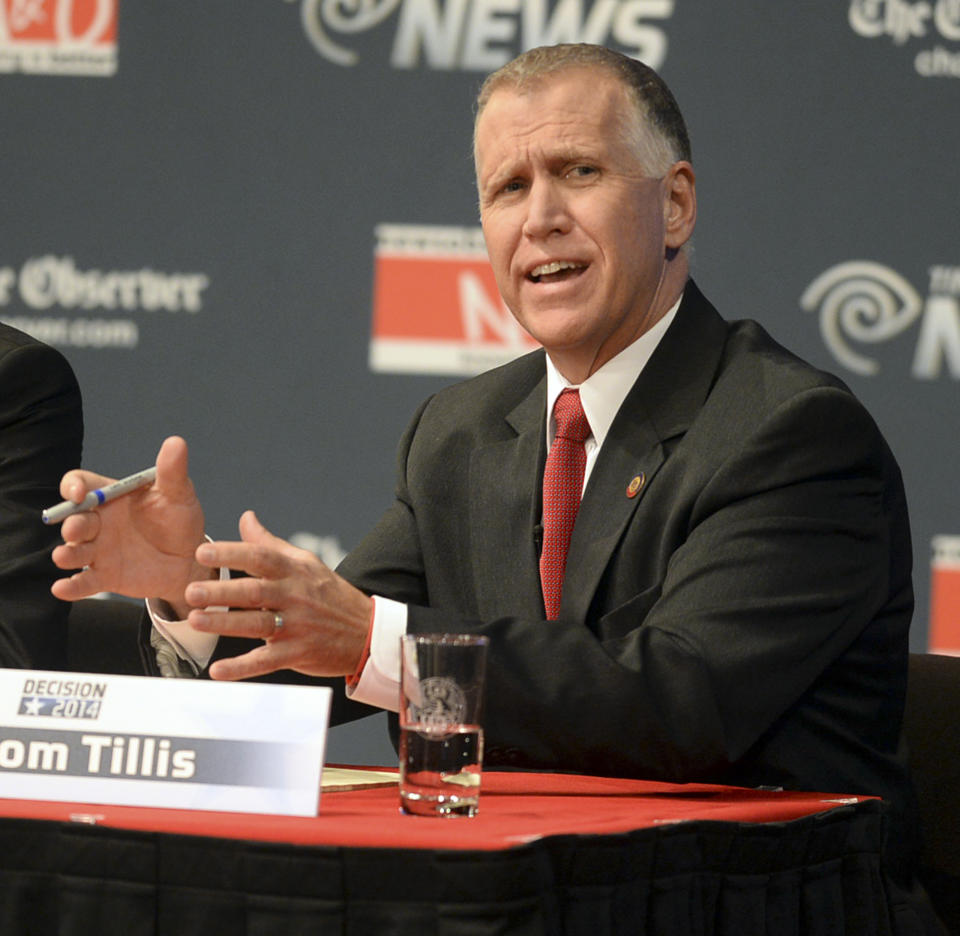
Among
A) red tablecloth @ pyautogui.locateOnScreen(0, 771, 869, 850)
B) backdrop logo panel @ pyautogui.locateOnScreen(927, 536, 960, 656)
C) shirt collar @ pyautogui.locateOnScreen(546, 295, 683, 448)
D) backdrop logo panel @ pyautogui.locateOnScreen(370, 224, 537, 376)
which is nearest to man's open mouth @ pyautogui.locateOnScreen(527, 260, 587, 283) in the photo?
shirt collar @ pyautogui.locateOnScreen(546, 295, 683, 448)

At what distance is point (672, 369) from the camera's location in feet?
7.50

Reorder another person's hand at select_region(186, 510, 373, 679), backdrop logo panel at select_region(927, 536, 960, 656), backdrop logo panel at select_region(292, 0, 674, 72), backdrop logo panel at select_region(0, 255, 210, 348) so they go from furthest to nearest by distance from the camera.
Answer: backdrop logo panel at select_region(0, 255, 210, 348) < backdrop logo panel at select_region(292, 0, 674, 72) < backdrop logo panel at select_region(927, 536, 960, 656) < another person's hand at select_region(186, 510, 373, 679)

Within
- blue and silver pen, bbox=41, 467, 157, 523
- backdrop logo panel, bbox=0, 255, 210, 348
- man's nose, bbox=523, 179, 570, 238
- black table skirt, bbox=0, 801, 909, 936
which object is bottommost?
black table skirt, bbox=0, 801, 909, 936

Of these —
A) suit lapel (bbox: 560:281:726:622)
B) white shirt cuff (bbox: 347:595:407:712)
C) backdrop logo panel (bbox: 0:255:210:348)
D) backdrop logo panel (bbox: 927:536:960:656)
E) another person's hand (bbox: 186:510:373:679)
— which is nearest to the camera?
another person's hand (bbox: 186:510:373:679)

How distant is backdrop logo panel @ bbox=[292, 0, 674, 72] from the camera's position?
3.65 meters

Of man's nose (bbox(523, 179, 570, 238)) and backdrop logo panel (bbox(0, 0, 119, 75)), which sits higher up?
backdrop logo panel (bbox(0, 0, 119, 75))

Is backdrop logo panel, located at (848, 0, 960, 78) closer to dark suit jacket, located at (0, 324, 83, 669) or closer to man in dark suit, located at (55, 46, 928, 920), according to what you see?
man in dark suit, located at (55, 46, 928, 920)

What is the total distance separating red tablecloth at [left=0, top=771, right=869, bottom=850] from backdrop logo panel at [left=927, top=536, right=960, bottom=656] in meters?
1.90

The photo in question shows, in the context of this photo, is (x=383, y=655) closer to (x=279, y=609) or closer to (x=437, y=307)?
(x=279, y=609)

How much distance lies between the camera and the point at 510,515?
7.50ft

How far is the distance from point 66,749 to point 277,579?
12.5 inches

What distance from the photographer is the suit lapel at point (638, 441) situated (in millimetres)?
2109

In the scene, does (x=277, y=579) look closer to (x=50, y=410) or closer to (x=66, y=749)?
(x=66, y=749)

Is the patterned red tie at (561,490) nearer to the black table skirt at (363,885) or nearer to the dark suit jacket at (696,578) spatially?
the dark suit jacket at (696,578)
